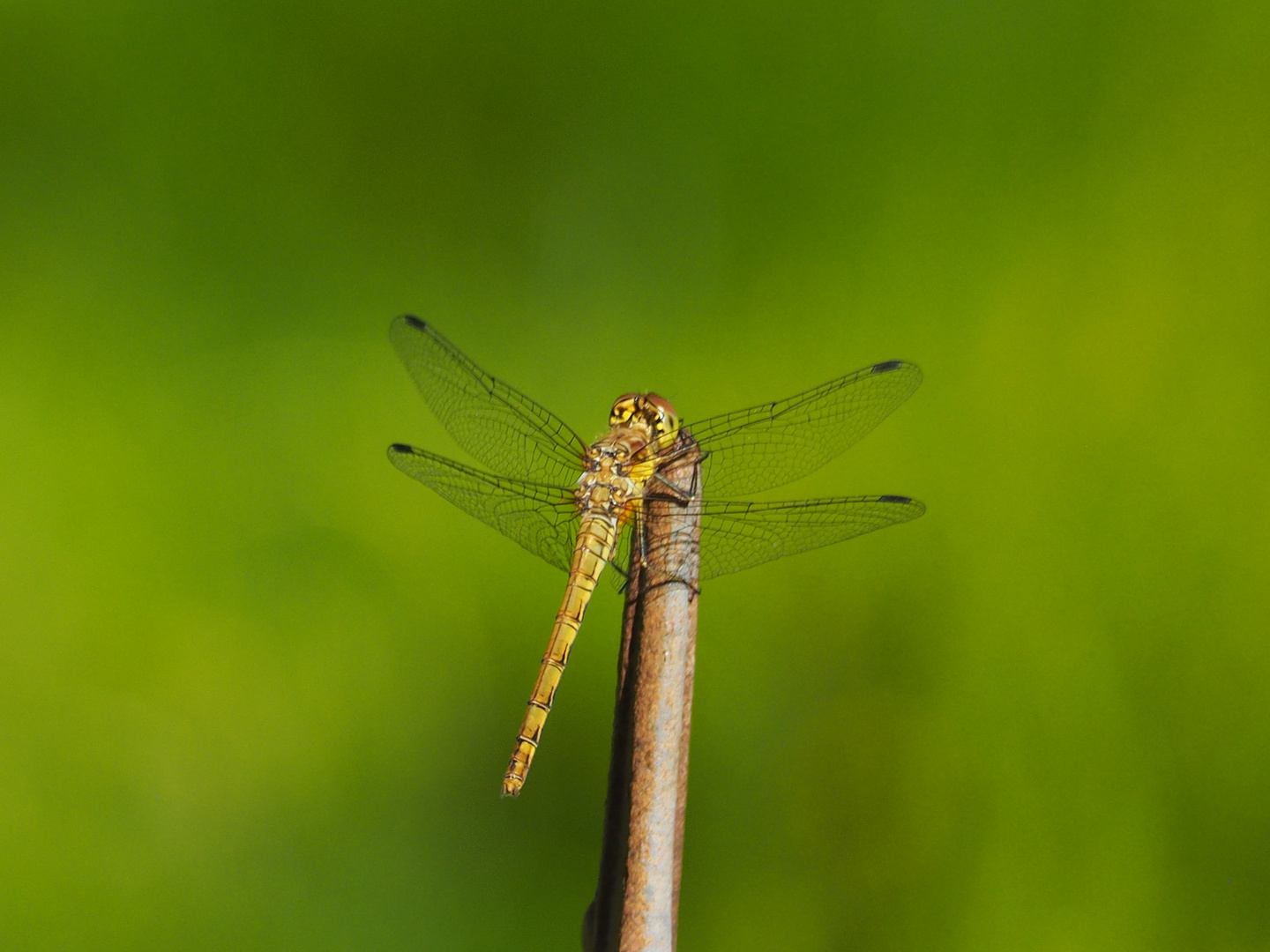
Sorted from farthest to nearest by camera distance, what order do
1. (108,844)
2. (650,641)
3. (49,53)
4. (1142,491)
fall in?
(49,53)
(108,844)
(1142,491)
(650,641)

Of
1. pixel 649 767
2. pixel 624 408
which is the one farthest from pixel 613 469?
pixel 649 767

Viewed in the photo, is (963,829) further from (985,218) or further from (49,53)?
(49,53)

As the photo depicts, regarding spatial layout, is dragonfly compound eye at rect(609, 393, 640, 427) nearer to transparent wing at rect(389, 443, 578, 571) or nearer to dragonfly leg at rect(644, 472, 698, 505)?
transparent wing at rect(389, 443, 578, 571)

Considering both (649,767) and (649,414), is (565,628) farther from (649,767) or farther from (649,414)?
(649,767)

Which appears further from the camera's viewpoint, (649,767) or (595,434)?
(595,434)

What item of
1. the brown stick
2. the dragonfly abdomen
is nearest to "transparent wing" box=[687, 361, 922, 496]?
the dragonfly abdomen

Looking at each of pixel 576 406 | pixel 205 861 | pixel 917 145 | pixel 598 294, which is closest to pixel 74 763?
pixel 205 861
